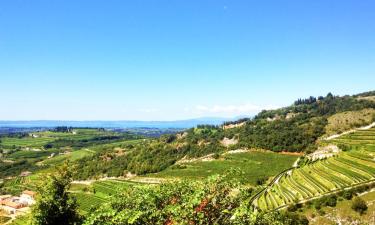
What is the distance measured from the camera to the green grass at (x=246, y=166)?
111 m

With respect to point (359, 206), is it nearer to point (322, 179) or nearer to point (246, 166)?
point (322, 179)

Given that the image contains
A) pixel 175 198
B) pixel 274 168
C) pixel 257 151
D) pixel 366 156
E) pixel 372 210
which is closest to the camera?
pixel 175 198

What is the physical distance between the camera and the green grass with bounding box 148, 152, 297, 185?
110938 millimetres

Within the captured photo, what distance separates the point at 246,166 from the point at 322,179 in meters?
41.9

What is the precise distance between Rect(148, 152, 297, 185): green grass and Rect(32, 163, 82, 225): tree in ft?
256

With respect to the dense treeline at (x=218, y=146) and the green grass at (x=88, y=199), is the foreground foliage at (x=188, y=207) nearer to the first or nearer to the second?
the green grass at (x=88, y=199)

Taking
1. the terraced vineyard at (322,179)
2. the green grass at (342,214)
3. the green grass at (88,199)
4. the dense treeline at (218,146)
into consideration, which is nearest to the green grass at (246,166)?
the terraced vineyard at (322,179)

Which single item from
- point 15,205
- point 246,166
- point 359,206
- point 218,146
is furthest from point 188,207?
point 218,146

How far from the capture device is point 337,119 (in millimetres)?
167250

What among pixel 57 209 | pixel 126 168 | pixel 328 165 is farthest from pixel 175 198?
pixel 126 168

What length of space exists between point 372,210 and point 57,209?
5348cm

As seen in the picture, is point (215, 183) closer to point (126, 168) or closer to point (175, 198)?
point (175, 198)

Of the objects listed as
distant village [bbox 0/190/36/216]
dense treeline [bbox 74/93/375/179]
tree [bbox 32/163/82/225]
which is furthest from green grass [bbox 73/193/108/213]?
tree [bbox 32/163/82/225]

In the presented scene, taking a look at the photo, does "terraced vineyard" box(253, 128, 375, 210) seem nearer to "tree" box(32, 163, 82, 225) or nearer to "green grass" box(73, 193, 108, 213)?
"tree" box(32, 163, 82, 225)
